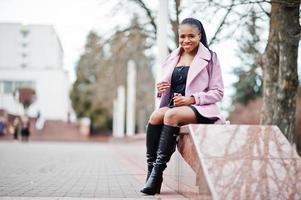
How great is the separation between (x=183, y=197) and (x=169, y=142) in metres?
0.55

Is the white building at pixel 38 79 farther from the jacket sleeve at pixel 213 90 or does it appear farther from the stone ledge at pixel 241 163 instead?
the stone ledge at pixel 241 163

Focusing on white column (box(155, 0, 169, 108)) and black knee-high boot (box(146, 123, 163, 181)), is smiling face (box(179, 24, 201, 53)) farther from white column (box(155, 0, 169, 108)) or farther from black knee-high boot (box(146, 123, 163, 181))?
white column (box(155, 0, 169, 108))

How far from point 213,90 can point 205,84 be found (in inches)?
4.3

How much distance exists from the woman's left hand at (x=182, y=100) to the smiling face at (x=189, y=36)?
560 mm

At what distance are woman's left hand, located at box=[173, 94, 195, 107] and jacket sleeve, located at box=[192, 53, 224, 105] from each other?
49 millimetres

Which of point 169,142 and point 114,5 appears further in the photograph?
point 114,5

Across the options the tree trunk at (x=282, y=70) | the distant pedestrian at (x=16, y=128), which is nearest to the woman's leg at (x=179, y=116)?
the tree trunk at (x=282, y=70)

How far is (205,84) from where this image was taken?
219 inches

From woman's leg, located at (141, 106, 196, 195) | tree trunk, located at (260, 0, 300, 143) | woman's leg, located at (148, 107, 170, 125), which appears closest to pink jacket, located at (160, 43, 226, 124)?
woman's leg, located at (141, 106, 196, 195)

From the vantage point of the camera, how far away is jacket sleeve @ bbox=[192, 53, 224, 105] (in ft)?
17.8

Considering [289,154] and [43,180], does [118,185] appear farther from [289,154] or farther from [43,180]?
[289,154]

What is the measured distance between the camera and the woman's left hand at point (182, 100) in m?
5.42

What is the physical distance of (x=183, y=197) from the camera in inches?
217

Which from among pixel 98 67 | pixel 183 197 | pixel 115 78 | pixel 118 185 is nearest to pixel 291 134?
pixel 118 185
